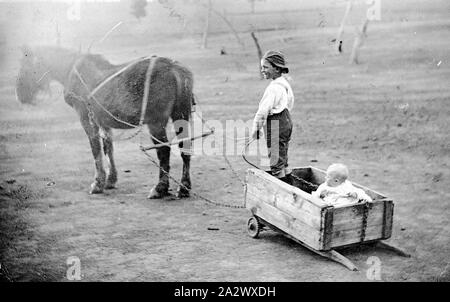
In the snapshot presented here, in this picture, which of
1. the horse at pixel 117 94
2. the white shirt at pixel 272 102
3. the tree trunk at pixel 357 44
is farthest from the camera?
the tree trunk at pixel 357 44

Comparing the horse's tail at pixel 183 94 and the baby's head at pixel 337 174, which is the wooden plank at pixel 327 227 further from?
the horse's tail at pixel 183 94

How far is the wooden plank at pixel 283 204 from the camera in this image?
14.7ft

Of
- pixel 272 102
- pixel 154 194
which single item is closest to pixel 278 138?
pixel 272 102

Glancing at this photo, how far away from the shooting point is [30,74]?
7.12 metres

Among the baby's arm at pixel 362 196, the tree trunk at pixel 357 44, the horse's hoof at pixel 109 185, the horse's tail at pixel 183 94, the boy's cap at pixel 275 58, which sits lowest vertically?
the horse's hoof at pixel 109 185

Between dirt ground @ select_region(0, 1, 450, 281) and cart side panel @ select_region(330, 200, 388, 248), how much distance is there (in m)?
0.27

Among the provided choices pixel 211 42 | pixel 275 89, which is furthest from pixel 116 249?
pixel 211 42

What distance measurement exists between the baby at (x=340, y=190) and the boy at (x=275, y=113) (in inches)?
30.2

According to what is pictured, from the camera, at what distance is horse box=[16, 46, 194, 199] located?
21.3 feet

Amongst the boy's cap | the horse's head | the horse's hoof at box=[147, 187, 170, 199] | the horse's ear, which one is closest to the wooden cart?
the boy's cap

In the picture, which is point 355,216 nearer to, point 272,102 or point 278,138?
point 278,138

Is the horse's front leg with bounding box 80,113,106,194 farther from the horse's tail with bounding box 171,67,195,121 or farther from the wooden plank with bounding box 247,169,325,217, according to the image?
the wooden plank with bounding box 247,169,325,217

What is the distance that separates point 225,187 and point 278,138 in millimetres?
2040

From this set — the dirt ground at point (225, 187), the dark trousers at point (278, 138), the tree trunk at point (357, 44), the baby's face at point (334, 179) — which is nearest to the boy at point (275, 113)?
the dark trousers at point (278, 138)
